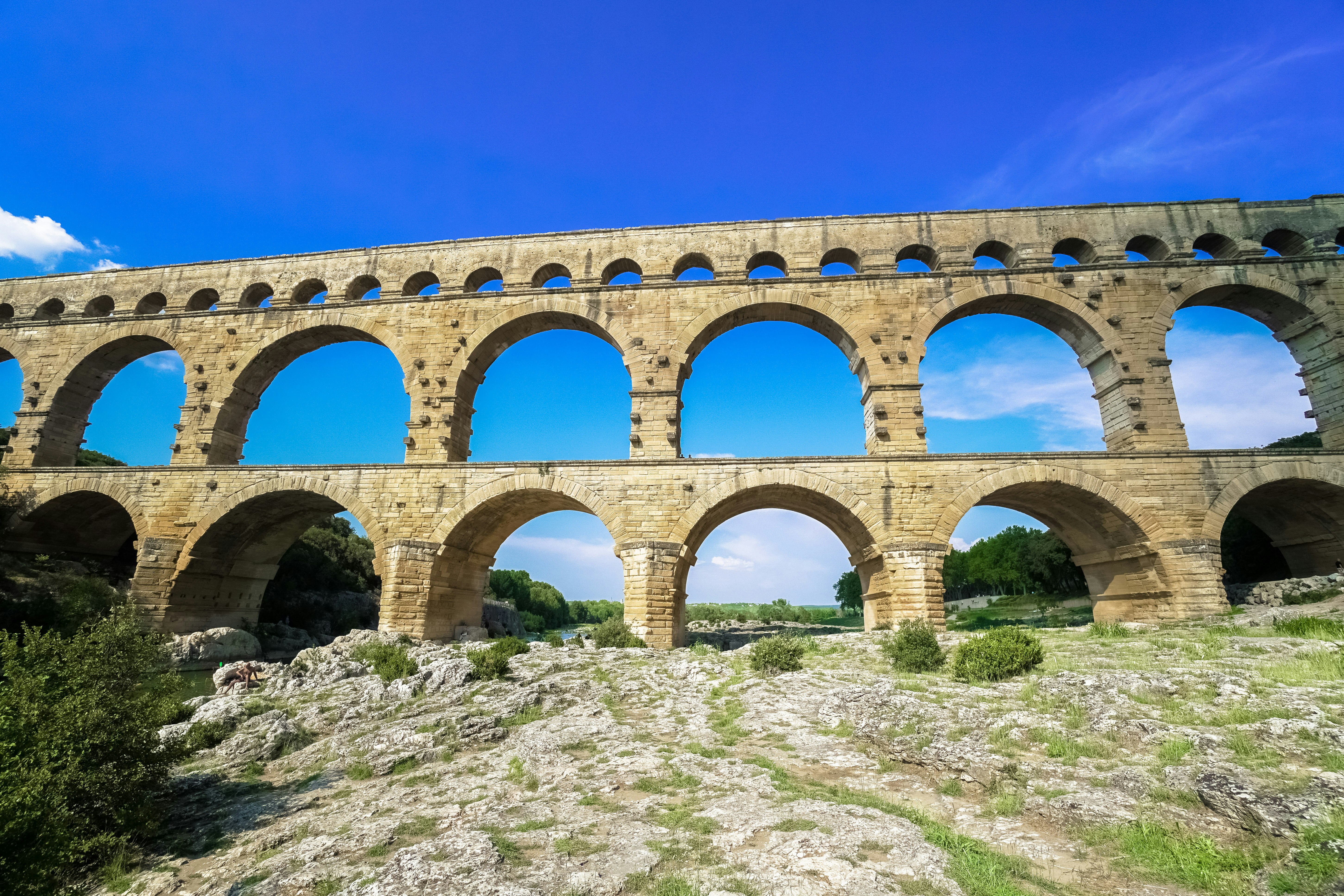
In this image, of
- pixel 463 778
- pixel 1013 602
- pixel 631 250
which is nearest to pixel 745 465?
pixel 631 250

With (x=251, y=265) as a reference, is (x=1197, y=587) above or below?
below

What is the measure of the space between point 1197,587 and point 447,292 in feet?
76.1

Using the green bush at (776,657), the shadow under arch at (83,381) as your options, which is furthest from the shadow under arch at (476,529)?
the shadow under arch at (83,381)

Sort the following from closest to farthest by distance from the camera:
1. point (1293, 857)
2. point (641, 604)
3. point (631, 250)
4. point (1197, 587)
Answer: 1. point (1293, 857)
2. point (1197, 587)
3. point (641, 604)
4. point (631, 250)

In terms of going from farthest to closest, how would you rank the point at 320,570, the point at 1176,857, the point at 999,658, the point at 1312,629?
the point at 320,570, the point at 1312,629, the point at 999,658, the point at 1176,857

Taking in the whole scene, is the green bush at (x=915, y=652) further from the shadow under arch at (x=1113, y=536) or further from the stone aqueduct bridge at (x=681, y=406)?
the shadow under arch at (x=1113, y=536)

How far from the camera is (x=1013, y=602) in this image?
154 feet

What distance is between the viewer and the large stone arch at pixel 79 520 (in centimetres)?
1923

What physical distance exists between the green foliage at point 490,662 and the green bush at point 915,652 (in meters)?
7.50

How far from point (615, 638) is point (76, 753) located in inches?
422

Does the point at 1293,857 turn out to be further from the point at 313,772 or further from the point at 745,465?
the point at 745,465

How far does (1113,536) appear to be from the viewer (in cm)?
1733

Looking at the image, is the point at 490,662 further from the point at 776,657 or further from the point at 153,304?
the point at 153,304

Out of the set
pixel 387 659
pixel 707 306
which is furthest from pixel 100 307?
pixel 707 306
